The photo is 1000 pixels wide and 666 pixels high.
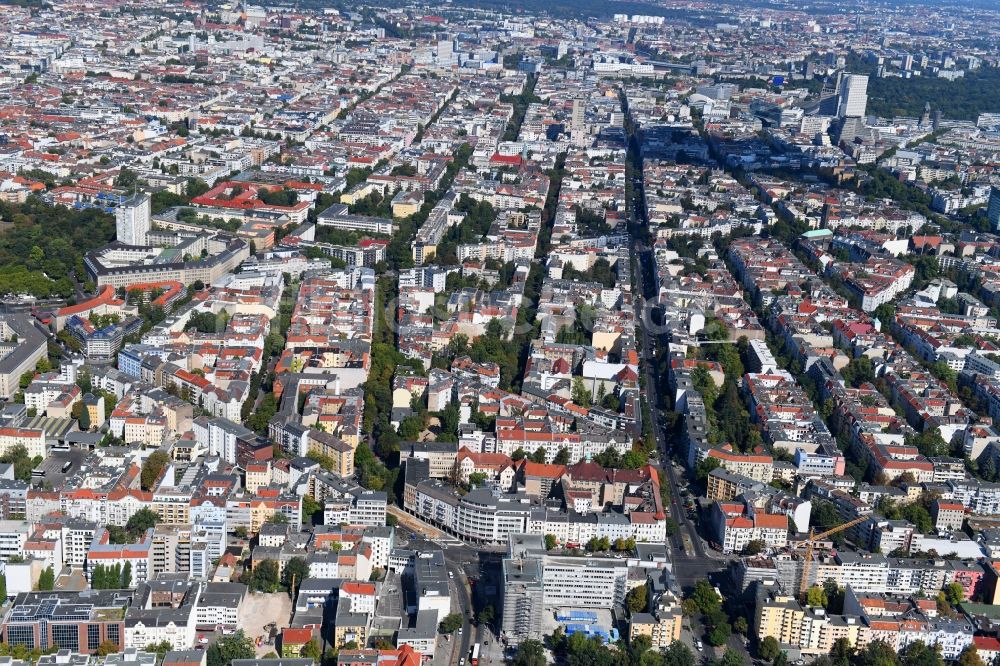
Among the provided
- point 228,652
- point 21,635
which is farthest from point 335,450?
point 21,635

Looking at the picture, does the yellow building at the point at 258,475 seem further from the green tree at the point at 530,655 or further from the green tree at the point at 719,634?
the green tree at the point at 719,634

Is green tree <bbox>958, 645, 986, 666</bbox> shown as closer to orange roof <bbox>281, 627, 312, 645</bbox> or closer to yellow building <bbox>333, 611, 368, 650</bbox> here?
yellow building <bbox>333, 611, 368, 650</bbox>

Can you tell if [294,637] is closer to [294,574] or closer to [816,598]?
[294,574]

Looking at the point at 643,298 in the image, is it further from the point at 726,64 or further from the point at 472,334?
the point at 726,64

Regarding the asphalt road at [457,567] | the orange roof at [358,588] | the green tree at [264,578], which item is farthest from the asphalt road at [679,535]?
the green tree at [264,578]

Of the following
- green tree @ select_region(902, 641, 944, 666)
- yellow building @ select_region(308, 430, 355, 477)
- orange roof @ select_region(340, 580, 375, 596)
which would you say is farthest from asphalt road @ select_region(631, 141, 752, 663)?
yellow building @ select_region(308, 430, 355, 477)
